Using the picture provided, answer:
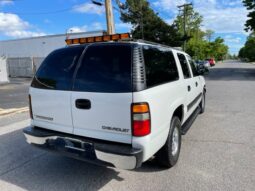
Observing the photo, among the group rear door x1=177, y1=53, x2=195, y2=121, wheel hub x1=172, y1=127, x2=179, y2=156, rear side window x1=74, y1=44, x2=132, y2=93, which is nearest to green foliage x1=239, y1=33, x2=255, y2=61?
rear door x1=177, y1=53, x2=195, y2=121

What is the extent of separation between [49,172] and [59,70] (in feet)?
5.15

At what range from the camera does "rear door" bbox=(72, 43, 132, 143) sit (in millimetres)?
2869

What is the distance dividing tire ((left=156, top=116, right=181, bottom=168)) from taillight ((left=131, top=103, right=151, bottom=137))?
79 cm

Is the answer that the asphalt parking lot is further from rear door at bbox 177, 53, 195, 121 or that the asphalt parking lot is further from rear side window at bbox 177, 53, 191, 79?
rear side window at bbox 177, 53, 191, 79

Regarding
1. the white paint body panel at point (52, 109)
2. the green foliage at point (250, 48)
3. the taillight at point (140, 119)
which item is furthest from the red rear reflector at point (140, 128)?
the green foliage at point (250, 48)

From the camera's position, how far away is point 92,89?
3.03 metres

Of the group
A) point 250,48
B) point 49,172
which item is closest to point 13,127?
point 49,172

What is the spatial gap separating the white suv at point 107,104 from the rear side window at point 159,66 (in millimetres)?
15

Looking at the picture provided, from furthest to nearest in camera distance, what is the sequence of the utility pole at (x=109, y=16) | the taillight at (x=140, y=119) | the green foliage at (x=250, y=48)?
the green foliage at (x=250, y=48)
the utility pole at (x=109, y=16)
the taillight at (x=140, y=119)

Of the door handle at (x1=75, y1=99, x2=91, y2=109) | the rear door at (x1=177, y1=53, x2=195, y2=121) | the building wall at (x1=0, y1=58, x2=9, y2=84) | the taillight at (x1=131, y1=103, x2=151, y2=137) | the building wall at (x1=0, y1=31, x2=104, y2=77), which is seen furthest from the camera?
the building wall at (x1=0, y1=31, x2=104, y2=77)

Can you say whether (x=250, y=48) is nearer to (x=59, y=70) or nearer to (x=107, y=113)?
(x=59, y=70)

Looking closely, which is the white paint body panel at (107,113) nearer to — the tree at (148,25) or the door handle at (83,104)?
the door handle at (83,104)

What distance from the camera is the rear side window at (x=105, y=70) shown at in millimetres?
2918

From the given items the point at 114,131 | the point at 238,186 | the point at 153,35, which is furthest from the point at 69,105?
the point at 153,35
